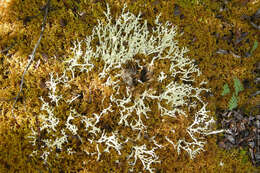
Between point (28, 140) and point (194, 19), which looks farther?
point (194, 19)

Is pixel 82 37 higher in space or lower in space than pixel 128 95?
higher

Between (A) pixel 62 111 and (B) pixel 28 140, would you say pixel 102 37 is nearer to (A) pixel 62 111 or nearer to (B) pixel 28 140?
(A) pixel 62 111

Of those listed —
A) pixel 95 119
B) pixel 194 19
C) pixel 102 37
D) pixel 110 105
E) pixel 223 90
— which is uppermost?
pixel 194 19

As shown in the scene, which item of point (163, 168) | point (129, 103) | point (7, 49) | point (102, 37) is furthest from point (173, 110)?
point (7, 49)
